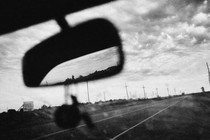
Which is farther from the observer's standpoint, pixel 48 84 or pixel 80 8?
pixel 48 84

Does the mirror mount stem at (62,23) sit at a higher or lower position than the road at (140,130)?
higher

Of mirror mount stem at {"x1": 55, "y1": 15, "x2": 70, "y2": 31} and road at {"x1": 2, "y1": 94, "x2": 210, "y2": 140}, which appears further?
road at {"x1": 2, "y1": 94, "x2": 210, "y2": 140}

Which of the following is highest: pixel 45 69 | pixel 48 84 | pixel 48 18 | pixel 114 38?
pixel 48 18

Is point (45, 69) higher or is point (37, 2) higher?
point (37, 2)

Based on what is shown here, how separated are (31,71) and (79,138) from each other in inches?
277

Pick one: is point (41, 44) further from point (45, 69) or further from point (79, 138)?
point (79, 138)

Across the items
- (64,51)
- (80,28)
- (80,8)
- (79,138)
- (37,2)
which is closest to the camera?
(37,2)

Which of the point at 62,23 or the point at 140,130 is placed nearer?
the point at 62,23

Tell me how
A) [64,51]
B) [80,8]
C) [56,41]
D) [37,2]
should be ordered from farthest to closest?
1. [64,51]
2. [56,41]
3. [80,8]
4. [37,2]

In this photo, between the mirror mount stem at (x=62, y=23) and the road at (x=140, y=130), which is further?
the road at (x=140, y=130)

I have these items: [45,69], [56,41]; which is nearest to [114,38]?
[56,41]

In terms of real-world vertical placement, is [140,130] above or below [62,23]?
below

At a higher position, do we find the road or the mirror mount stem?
the mirror mount stem

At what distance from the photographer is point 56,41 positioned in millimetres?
3426
